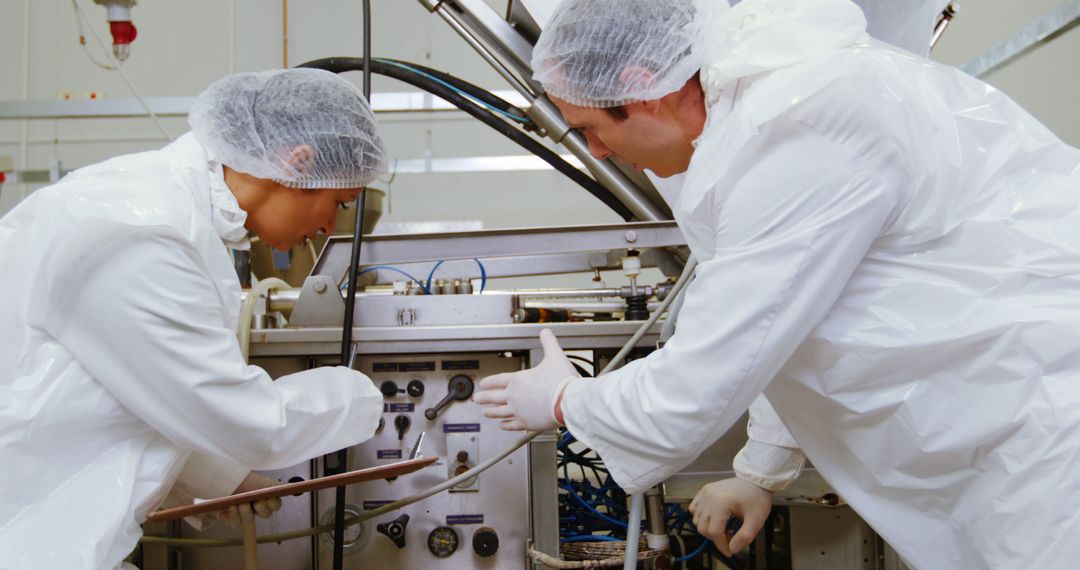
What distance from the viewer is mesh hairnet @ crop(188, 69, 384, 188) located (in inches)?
44.6

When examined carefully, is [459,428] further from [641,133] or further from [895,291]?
[895,291]

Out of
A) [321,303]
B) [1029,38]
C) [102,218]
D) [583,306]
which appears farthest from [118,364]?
[1029,38]

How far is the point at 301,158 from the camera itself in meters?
1.16

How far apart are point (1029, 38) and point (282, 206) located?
1.95 meters

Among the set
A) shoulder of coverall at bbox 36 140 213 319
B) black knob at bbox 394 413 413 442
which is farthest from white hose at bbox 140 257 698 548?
shoulder of coverall at bbox 36 140 213 319

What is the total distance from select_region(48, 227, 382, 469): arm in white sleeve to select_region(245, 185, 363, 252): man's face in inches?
7.8

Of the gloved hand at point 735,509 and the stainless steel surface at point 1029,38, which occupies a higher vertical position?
the stainless steel surface at point 1029,38

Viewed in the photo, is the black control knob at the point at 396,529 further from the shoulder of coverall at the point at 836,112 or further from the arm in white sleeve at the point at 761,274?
the shoulder of coverall at the point at 836,112

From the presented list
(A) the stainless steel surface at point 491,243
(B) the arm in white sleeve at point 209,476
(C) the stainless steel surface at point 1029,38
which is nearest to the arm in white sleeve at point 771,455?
(A) the stainless steel surface at point 491,243

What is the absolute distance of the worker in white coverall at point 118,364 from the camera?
910 mm

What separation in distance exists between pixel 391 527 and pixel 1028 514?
38.5 inches

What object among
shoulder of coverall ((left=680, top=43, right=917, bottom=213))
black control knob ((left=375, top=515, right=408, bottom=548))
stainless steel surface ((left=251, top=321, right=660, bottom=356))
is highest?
shoulder of coverall ((left=680, top=43, right=917, bottom=213))

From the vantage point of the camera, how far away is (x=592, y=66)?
101 cm

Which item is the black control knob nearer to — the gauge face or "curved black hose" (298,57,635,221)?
the gauge face
